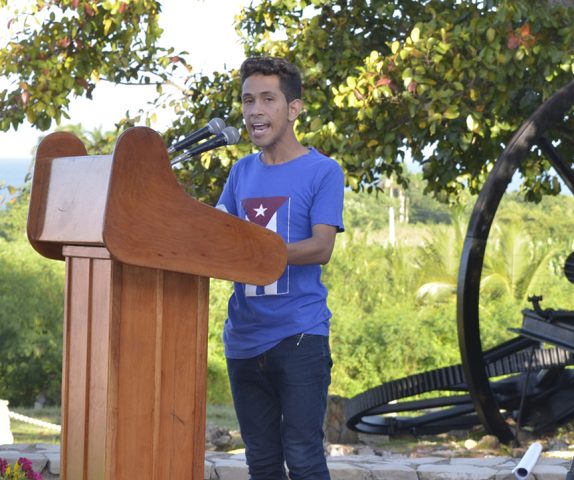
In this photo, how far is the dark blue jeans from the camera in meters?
2.76

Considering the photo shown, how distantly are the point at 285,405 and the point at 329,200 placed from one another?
53 centimetres

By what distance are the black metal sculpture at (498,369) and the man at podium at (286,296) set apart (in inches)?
122

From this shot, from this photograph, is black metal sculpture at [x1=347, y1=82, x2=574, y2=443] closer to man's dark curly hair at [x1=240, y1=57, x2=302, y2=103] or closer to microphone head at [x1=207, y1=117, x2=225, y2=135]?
man's dark curly hair at [x1=240, y1=57, x2=302, y2=103]

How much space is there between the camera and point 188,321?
7.92 ft

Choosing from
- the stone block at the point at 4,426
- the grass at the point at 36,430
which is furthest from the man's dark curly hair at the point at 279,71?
the grass at the point at 36,430

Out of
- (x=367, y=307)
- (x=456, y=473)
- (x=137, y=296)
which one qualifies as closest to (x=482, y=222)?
(x=456, y=473)

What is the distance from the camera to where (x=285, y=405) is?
279 cm

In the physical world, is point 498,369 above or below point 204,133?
below

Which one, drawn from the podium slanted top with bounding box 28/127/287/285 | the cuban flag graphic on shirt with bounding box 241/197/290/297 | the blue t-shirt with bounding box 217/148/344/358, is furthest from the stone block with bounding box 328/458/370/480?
the podium slanted top with bounding box 28/127/287/285

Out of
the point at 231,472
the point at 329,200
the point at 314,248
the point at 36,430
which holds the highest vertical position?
the point at 329,200

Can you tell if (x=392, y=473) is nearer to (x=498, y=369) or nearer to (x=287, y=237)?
(x=287, y=237)

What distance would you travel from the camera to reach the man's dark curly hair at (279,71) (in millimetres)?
2814

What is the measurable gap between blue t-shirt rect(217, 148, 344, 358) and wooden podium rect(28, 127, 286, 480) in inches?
13.6

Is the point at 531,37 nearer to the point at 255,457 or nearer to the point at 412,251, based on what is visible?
the point at 255,457
